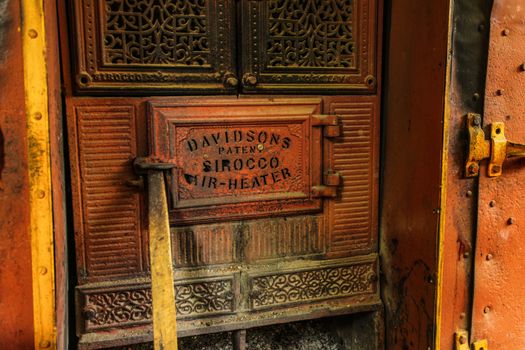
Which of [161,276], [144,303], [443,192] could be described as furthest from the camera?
[144,303]

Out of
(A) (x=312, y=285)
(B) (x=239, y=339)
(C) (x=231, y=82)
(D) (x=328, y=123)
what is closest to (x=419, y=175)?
(D) (x=328, y=123)

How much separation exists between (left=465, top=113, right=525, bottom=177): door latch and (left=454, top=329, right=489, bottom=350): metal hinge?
0.45m

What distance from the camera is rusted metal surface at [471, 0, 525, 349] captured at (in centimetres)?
117

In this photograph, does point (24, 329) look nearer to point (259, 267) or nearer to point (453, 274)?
point (259, 267)

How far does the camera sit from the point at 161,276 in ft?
3.39

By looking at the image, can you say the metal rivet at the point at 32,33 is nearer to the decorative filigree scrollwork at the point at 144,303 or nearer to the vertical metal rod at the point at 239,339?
the decorative filigree scrollwork at the point at 144,303

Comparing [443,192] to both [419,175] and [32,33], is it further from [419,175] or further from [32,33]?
[32,33]

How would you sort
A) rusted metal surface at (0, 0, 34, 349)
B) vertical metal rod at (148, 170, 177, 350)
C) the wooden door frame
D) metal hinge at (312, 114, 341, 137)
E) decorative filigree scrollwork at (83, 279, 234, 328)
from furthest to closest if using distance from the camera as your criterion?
1. metal hinge at (312, 114, 341, 137)
2. decorative filigree scrollwork at (83, 279, 234, 328)
3. the wooden door frame
4. vertical metal rod at (148, 170, 177, 350)
5. rusted metal surface at (0, 0, 34, 349)

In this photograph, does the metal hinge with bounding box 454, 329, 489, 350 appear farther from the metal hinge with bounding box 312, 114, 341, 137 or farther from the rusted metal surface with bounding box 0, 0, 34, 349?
the rusted metal surface with bounding box 0, 0, 34, 349

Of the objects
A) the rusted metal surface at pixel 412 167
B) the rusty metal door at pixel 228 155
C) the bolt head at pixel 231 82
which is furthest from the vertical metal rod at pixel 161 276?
the rusted metal surface at pixel 412 167

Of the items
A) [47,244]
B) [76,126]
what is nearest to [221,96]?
[76,126]

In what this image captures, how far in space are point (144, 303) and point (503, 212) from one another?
1.05m

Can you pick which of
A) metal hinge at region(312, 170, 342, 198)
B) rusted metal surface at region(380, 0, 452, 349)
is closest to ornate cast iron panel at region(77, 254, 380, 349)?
rusted metal surface at region(380, 0, 452, 349)

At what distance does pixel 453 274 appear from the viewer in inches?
Result: 48.0
